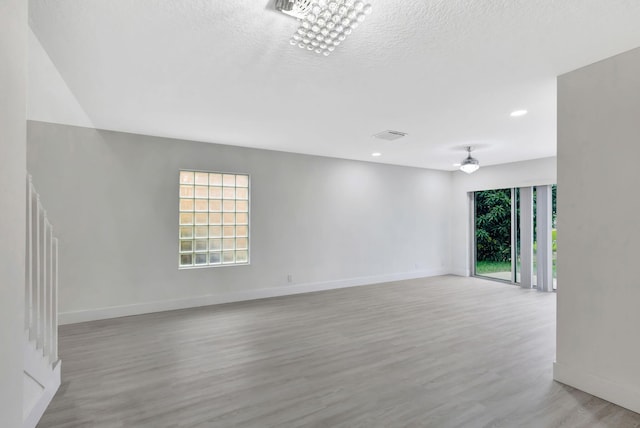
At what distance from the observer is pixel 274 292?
5566 mm

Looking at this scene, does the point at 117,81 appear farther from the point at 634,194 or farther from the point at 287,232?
the point at 634,194

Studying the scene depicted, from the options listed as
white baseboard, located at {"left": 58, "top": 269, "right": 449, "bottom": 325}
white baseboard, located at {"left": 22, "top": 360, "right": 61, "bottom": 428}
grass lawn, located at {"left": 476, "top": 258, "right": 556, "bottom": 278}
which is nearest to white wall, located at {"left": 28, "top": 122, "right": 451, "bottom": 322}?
white baseboard, located at {"left": 58, "top": 269, "right": 449, "bottom": 325}

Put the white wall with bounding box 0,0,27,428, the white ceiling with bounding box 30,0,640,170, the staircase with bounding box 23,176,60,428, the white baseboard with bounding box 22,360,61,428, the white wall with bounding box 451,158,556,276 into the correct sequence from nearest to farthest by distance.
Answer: the white wall with bounding box 0,0,27,428
the white ceiling with bounding box 30,0,640,170
the white baseboard with bounding box 22,360,61,428
the staircase with bounding box 23,176,60,428
the white wall with bounding box 451,158,556,276

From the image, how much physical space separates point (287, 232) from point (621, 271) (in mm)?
4370

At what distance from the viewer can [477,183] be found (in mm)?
7348

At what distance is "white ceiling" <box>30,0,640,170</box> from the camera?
187 centimetres

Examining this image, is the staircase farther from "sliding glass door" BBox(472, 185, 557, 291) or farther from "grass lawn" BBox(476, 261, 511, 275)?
"grass lawn" BBox(476, 261, 511, 275)

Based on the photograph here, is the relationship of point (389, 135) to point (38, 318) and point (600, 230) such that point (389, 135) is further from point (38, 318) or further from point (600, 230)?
point (38, 318)

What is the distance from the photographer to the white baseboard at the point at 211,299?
13.8 ft

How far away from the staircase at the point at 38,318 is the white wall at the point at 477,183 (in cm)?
731

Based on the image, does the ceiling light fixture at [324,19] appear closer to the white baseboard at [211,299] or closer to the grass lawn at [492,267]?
the white baseboard at [211,299]

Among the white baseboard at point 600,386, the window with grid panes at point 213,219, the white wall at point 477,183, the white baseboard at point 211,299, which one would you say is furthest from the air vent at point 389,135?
the white wall at point 477,183

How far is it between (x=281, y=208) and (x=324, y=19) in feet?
13.1

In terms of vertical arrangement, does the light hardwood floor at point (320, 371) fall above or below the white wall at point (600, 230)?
below
